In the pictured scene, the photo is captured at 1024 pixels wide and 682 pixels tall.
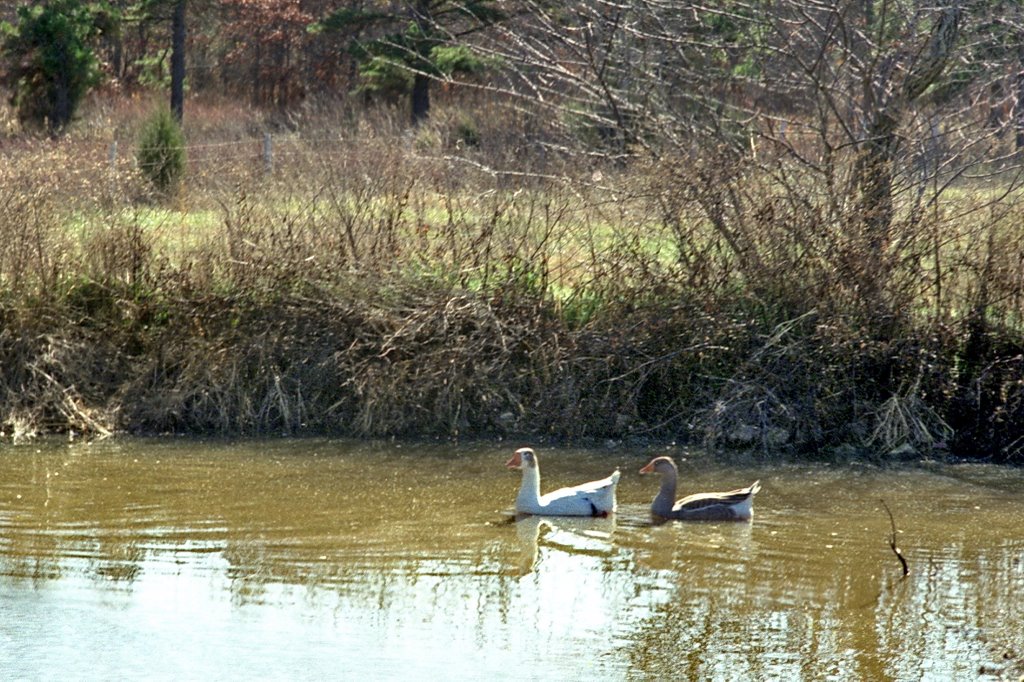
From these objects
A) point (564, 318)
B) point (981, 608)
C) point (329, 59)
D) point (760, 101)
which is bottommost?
point (981, 608)

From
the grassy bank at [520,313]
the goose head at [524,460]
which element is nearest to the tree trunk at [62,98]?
the grassy bank at [520,313]

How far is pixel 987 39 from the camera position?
1498 cm

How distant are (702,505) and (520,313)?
14.2 feet

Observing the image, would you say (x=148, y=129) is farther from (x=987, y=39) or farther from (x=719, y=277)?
(x=987, y=39)

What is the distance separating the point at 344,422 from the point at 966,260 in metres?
6.61

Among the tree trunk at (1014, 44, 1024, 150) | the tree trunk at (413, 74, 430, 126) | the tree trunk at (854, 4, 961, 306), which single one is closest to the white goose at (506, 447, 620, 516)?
the tree trunk at (854, 4, 961, 306)

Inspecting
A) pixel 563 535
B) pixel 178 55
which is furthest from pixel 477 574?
pixel 178 55

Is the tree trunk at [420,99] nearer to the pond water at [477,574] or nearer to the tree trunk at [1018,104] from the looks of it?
the tree trunk at [1018,104]

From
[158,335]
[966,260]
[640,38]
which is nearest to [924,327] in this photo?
[966,260]

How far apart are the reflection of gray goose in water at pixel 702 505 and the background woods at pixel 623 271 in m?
2.59

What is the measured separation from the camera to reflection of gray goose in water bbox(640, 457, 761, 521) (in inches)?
426

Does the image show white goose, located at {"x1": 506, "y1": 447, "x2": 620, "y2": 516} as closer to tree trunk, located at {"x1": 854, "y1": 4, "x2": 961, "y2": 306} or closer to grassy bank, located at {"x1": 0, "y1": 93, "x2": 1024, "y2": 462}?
grassy bank, located at {"x1": 0, "y1": 93, "x2": 1024, "y2": 462}

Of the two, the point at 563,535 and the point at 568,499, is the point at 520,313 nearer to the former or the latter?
the point at 568,499

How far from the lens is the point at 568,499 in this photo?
36.4 ft
